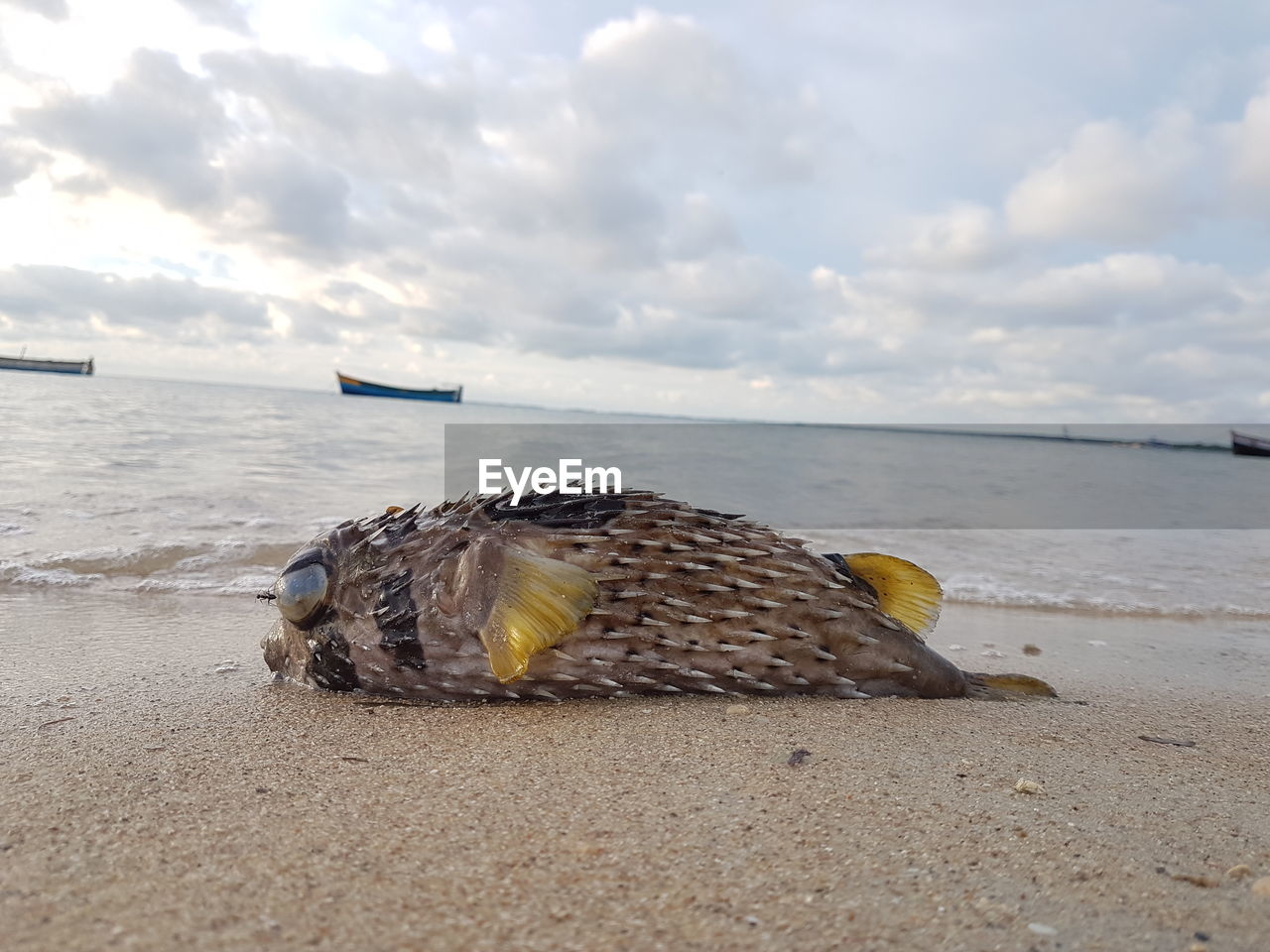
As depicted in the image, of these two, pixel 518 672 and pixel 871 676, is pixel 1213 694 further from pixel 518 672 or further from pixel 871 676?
pixel 518 672

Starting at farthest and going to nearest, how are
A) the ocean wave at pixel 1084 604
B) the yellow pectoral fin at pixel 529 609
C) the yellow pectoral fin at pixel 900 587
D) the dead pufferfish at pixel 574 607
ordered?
the ocean wave at pixel 1084 604
the yellow pectoral fin at pixel 900 587
the dead pufferfish at pixel 574 607
the yellow pectoral fin at pixel 529 609

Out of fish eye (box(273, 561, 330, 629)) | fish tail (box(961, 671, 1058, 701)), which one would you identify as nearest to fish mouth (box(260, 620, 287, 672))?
fish eye (box(273, 561, 330, 629))

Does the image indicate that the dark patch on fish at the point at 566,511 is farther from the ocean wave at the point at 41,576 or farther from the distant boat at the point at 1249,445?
the distant boat at the point at 1249,445

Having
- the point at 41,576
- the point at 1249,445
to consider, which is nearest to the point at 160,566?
the point at 41,576

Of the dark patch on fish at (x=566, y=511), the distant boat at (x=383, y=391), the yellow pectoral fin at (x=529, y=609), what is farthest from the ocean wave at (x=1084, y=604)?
the distant boat at (x=383, y=391)

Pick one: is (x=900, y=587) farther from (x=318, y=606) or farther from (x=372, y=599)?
(x=318, y=606)
